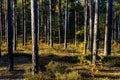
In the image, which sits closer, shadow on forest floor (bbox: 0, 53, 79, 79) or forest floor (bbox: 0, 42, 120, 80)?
forest floor (bbox: 0, 42, 120, 80)

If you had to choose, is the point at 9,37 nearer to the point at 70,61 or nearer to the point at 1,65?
the point at 1,65

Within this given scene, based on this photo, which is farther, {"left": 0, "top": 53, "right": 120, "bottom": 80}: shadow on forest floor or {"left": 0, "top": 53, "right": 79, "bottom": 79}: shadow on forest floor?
{"left": 0, "top": 53, "right": 79, "bottom": 79}: shadow on forest floor

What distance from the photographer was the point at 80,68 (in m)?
17.1

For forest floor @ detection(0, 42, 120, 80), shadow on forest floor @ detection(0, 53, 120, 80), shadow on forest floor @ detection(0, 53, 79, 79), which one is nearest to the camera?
forest floor @ detection(0, 42, 120, 80)

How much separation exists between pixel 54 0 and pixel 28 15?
14.5m

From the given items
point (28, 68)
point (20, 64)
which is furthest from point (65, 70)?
point (20, 64)

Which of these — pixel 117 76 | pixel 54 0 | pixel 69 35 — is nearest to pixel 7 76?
pixel 117 76

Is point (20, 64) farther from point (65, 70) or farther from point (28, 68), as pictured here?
point (65, 70)

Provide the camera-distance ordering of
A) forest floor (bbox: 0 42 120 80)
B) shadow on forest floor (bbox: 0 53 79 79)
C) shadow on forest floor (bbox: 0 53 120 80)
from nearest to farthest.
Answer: forest floor (bbox: 0 42 120 80), shadow on forest floor (bbox: 0 53 120 80), shadow on forest floor (bbox: 0 53 79 79)

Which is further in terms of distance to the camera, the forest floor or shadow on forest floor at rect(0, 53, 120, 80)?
shadow on forest floor at rect(0, 53, 120, 80)

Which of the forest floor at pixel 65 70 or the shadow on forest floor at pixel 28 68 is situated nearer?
the forest floor at pixel 65 70

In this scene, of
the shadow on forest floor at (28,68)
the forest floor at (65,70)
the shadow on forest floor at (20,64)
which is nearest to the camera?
the forest floor at (65,70)

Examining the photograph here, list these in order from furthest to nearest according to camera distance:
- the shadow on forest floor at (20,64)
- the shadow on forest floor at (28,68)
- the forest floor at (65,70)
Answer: the shadow on forest floor at (20,64) → the shadow on forest floor at (28,68) → the forest floor at (65,70)

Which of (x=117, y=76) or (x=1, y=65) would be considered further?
(x=1, y=65)
